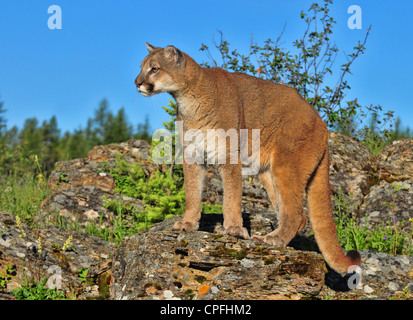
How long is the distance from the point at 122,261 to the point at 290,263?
1.92m

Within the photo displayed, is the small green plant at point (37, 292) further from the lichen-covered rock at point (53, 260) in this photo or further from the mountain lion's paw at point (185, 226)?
the mountain lion's paw at point (185, 226)

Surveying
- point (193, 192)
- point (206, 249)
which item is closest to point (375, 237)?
point (193, 192)

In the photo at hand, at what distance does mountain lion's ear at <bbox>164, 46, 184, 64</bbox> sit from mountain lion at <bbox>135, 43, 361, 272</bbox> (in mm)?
12

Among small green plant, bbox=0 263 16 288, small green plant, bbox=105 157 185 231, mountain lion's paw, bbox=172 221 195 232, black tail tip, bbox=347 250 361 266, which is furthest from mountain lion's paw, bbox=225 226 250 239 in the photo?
small green plant, bbox=0 263 16 288

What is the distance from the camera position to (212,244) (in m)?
4.72

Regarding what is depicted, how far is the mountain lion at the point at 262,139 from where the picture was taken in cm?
536

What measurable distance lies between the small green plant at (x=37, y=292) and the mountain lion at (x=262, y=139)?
1.53 m

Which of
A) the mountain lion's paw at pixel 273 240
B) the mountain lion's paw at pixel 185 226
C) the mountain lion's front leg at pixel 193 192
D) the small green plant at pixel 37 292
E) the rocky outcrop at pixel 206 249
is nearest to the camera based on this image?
the rocky outcrop at pixel 206 249

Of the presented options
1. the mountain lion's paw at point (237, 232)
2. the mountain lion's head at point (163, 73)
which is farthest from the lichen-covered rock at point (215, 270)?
the mountain lion's head at point (163, 73)

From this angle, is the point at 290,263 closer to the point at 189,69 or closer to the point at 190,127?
the point at 190,127

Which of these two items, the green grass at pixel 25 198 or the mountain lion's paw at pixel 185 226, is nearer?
the mountain lion's paw at pixel 185 226

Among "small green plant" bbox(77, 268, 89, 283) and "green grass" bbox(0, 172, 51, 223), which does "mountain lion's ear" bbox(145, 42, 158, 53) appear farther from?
"green grass" bbox(0, 172, 51, 223)
